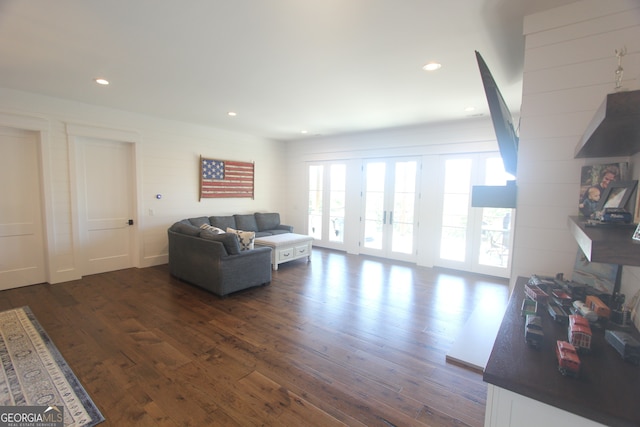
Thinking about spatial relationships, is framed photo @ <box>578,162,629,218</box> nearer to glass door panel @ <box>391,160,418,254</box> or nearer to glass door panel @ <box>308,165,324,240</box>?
glass door panel @ <box>391,160,418,254</box>

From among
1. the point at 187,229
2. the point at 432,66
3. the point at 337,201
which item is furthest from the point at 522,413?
the point at 337,201

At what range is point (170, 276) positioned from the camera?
4.83 metres

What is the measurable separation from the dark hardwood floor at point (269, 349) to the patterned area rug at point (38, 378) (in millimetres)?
74

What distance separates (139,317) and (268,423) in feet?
7.48

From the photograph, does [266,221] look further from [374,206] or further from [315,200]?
[374,206]

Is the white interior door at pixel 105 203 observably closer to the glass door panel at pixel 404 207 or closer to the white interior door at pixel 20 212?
the white interior door at pixel 20 212

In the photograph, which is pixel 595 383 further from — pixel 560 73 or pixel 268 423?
pixel 560 73

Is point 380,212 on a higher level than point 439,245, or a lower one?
higher

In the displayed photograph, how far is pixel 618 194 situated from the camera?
4.40 feet

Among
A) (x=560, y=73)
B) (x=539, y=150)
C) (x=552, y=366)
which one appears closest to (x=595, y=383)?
(x=552, y=366)

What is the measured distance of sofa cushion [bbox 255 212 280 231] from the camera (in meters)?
6.77

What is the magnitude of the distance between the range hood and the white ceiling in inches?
44.9

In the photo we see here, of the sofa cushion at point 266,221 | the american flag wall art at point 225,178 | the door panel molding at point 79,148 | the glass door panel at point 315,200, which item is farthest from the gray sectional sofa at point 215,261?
the glass door panel at point 315,200

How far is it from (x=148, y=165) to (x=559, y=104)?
5.78 metres
